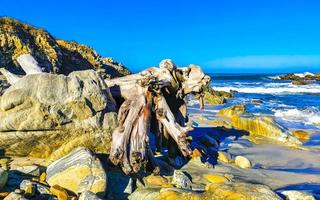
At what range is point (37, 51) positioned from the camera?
17.4 meters

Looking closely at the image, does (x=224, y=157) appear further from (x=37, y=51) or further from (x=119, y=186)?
(x=37, y=51)

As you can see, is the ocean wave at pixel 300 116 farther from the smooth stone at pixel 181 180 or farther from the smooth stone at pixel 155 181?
the smooth stone at pixel 155 181

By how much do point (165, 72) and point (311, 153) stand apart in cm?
470

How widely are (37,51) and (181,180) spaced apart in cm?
1314

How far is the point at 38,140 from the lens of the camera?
20.4 feet

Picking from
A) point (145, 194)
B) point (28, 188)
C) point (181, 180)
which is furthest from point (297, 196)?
point (28, 188)

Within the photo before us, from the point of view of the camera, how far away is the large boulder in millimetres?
6012

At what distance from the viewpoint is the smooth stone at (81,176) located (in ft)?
16.4

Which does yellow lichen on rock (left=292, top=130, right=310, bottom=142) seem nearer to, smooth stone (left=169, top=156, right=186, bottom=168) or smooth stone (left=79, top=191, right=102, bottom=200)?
smooth stone (left=169, top=156, right=186, bottom=168)

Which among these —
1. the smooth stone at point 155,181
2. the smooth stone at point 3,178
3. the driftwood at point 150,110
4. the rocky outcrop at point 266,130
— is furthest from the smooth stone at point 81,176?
the rocky outcrop at point 266,130

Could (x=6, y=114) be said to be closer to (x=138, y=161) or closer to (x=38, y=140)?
(x=38, y=140)

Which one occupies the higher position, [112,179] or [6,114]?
[6,114]

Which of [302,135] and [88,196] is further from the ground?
[88,196]

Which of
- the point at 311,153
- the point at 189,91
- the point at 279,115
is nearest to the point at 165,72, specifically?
the point at 189,91
